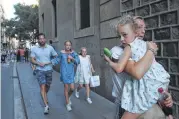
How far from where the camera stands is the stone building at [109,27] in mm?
4758

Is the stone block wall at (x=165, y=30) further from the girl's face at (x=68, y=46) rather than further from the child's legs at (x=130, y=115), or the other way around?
the child's legs at (x=130, y=115)

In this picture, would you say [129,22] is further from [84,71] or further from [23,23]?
[23,23]

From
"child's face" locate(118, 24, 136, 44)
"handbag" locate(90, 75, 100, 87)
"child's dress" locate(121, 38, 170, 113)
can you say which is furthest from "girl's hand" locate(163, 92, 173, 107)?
"handbag" locate(90, 75, 100, 87)

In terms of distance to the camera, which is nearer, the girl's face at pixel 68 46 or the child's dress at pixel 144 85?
the child's dress at pixel 144 85

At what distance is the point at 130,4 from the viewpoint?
6.51 meters

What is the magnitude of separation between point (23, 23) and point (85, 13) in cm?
4219

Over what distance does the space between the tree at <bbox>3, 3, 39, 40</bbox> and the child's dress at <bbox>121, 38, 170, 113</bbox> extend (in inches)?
1856

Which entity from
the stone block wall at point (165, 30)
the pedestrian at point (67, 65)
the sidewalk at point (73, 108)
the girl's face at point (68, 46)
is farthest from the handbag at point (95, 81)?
the stone block wall at point (165, 30)

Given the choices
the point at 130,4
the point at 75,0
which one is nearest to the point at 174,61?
the point at 130,4

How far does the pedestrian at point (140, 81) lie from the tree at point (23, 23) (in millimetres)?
47096

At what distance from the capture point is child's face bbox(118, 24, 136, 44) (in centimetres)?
247

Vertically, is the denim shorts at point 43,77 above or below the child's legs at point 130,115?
below

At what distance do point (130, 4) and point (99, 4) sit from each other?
8.60ft

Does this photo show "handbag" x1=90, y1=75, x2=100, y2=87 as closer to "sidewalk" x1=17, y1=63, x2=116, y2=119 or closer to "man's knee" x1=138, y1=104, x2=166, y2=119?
"sidewalk" x1=17, y1=63, x2=116, y2=119
